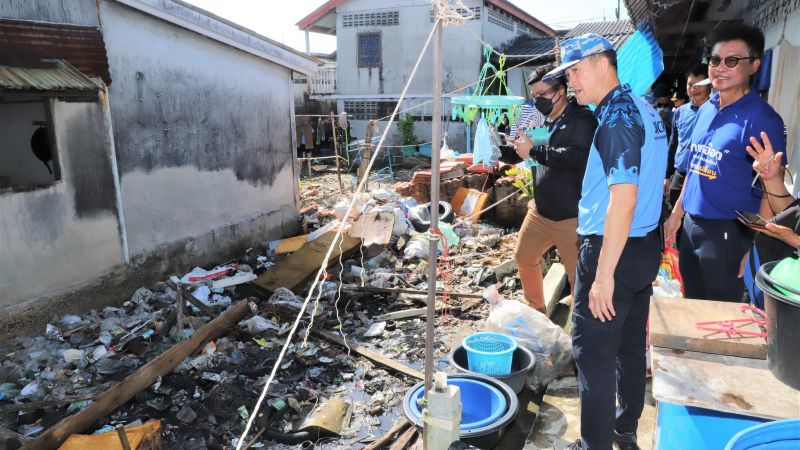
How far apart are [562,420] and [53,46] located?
6.62m

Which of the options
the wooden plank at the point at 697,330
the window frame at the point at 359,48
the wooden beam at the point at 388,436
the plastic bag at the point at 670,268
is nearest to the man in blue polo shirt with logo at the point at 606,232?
the wooden plank at the point at 697,330

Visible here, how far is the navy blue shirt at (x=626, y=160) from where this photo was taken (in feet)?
8.31

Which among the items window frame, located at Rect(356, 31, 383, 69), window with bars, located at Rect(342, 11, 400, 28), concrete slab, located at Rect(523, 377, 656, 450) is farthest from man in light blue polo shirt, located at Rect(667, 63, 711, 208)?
window frame, located at Rect(356, 31, 383, 69)

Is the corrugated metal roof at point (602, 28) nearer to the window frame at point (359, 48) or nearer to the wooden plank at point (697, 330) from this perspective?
the window frame at point (359, 48)

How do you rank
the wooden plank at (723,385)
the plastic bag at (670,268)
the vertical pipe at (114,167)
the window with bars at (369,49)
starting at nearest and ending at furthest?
the wooden plank at (723,385)
the plastic bag at (670,268)
the vertical pipe at (114,167)
the window with bars at (369,49)

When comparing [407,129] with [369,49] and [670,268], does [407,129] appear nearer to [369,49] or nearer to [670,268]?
[369,49]

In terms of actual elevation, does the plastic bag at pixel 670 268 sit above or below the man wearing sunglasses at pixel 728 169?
below

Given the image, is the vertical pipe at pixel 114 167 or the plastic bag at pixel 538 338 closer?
the plastic bag at pixel 538 338

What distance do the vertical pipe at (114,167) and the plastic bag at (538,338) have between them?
507 cm

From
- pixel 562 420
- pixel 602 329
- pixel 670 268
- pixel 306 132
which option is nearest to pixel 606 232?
pixel 602 329

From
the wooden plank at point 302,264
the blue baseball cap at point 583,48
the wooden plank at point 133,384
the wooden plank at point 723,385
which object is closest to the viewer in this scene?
the wooden plank at point 723,385

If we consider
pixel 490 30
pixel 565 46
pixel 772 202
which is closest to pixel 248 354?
pixel 565 46

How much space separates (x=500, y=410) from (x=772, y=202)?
6.85ft

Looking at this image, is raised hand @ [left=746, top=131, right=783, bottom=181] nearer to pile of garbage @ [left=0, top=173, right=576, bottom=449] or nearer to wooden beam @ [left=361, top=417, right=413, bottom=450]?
pile of garbage @ [left=0, top=173, right=576, bottom=449]
